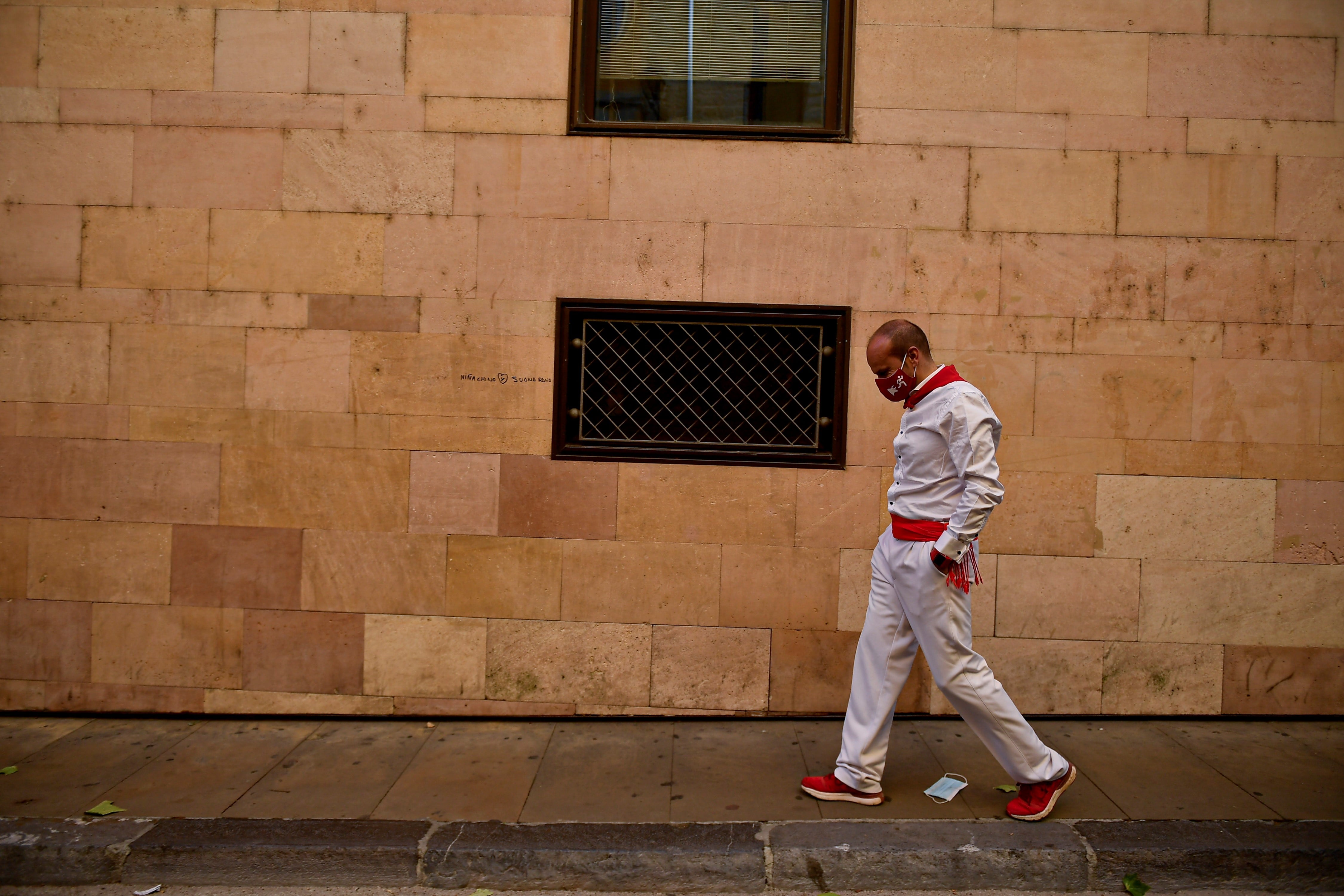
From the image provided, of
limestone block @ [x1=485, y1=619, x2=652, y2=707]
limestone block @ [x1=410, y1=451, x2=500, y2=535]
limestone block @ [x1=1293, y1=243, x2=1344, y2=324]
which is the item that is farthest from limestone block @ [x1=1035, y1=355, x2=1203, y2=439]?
limestone block @ [x1=410, y1=451, x2=500, y2=535]

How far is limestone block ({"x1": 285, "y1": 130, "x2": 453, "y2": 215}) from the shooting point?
16.3ft

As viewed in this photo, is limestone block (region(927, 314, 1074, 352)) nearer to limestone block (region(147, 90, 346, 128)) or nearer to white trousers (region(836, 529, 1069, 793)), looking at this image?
white trousers (region(836, 529, 1069, 793))

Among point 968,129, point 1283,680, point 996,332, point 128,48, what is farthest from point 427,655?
point 1283,680

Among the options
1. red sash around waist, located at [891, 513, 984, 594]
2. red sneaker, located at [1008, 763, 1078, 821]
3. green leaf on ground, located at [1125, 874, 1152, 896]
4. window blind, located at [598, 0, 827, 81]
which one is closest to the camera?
green leaf on ground, located at [1125, 874, 1152, 896]

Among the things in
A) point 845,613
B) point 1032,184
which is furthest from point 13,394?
point 1032,184

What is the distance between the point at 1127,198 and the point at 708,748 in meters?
3.77

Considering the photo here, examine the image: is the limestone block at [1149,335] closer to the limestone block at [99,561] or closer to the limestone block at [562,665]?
the limestone block at [562,665]

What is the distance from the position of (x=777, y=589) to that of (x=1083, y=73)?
3.33m

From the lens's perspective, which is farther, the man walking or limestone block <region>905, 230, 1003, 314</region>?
limestone block <region>905, 230, 1003, 314</region>

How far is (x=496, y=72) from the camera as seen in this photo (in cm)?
496

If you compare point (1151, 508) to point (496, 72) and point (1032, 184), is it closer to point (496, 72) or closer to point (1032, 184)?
point (1032, 184)

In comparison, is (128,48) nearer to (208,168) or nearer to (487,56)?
(208,168)

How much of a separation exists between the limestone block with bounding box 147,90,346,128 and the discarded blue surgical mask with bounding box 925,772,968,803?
4.64 meters

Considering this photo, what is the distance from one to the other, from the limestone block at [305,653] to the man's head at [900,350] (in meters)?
3.21
